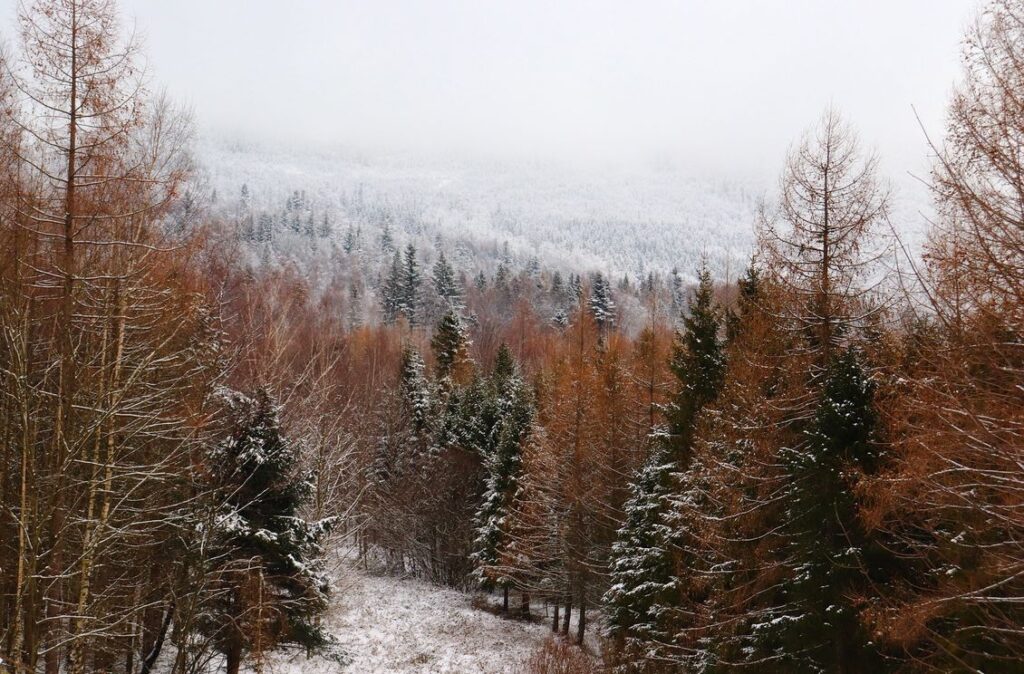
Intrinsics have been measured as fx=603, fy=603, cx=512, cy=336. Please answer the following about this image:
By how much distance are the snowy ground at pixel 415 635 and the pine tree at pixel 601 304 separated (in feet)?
155

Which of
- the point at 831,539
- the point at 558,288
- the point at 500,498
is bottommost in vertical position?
the point at 500,498

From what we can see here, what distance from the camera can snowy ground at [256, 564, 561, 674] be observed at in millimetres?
16844

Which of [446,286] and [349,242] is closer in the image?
[446,286]

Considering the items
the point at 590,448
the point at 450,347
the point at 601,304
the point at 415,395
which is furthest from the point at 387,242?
the point at 590,448

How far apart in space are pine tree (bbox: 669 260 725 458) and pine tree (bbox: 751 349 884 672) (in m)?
4.51

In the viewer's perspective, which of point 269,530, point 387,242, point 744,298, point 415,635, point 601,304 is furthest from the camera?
point 387,242

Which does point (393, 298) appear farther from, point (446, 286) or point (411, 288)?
point (446, 286)

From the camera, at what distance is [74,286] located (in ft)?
22.9

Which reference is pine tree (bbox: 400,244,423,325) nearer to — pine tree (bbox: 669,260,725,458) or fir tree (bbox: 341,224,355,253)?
fir tree (bbox: 341,224,355,253)

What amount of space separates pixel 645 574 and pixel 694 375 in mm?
4969

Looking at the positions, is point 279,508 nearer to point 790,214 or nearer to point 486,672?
point 486,672

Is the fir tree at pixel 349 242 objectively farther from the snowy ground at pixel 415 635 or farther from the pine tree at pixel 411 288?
the snowy ground at pixel 415 635

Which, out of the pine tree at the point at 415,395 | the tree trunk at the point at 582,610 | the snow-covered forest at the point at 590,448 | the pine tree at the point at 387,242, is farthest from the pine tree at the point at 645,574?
the pine tree at the point at 387,242

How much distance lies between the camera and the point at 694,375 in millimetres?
15023
